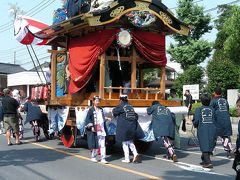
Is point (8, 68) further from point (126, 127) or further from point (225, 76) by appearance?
point (126, 127)

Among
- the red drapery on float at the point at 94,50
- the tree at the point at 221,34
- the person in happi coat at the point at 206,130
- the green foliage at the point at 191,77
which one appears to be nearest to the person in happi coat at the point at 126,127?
the person in happi coat at the point at 206,130

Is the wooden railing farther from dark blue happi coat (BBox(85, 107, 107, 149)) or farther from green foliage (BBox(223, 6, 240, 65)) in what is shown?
green foliage (BBox(223, 6, 240, 65))

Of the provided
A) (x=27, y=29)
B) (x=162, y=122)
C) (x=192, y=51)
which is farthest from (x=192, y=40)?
(x=162, y=122)

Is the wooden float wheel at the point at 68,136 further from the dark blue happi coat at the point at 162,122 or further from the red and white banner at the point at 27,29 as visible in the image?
the red and white banner at the point at 27,29

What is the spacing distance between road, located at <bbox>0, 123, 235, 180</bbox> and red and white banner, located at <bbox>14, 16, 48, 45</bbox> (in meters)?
4.09

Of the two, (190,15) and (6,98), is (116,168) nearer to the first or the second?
(6,98)

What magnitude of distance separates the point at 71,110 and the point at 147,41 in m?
2.99

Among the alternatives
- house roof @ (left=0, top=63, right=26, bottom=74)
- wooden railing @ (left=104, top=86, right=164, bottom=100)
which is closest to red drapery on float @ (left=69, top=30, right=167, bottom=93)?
wooden railing @ (left=104, top=86, right=164, bottom=100)

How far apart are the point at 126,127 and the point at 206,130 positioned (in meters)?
1.90

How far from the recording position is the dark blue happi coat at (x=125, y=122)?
1007 cm

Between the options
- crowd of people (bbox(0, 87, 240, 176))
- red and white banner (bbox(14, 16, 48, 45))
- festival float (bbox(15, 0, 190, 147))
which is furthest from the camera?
red and white banner (bbox(14, 16, 48, 45))

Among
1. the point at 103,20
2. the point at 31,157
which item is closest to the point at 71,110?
the point at 31,157

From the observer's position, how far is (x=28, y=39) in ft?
49.0

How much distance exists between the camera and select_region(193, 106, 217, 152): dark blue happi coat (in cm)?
937
